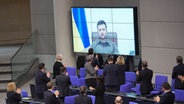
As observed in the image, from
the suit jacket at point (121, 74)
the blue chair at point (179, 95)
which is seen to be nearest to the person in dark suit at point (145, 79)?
the blue chair at point (179, 95)

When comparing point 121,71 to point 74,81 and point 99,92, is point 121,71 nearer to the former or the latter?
point 74,81

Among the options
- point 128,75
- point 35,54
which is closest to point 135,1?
point 128,75

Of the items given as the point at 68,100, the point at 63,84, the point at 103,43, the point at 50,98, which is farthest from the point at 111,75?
the point at 103,43

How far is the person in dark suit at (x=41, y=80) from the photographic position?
15.3 metres

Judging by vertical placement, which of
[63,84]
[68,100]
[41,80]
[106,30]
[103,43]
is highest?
[106,30]

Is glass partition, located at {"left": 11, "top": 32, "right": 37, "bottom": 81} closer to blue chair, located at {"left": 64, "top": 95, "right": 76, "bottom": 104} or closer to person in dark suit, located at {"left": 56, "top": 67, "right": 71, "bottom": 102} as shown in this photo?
person in dark suit, located at {"left": 56, "top": 67, "right": 71, "bottom": 102}

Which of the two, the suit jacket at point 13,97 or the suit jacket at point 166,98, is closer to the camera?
the suit jacket at point 166,98

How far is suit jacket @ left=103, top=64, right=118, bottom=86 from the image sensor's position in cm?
1589

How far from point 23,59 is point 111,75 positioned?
263 inches

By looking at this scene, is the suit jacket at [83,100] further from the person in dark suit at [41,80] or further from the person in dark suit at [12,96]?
the person in dark suit at [41,80]

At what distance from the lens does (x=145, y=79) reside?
14.7 m

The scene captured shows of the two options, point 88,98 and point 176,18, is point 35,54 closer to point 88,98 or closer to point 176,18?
point 176,18

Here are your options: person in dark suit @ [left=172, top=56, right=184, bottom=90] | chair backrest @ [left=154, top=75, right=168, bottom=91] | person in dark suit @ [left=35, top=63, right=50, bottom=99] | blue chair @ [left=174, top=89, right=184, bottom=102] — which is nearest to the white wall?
chair backrest @ [left=154, top=75, right=168, bottom=91]

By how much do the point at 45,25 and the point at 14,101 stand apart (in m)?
9.05
